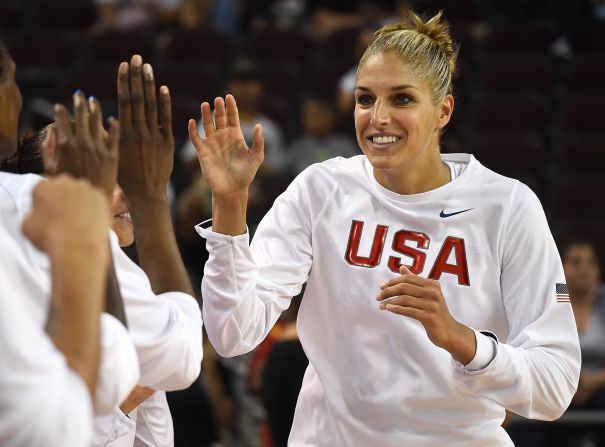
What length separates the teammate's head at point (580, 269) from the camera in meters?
6.22

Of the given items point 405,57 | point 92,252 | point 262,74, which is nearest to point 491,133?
point 262,74

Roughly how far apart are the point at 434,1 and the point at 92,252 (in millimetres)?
9859

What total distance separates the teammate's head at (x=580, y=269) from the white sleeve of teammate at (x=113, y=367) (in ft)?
15.4

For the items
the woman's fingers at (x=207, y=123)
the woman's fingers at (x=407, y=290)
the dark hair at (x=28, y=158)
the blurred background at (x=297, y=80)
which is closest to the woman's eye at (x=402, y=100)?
the woman's fingers at (x=207, y=123)

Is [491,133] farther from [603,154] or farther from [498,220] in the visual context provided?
[498,220]

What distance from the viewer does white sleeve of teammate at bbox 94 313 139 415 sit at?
71.5 inches

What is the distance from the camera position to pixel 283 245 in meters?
3.11

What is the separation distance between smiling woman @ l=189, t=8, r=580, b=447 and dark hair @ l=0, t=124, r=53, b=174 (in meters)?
0.40

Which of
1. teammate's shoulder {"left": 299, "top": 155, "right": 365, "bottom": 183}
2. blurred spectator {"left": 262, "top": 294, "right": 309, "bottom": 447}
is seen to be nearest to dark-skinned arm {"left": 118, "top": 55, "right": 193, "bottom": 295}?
teammate's shoulder {"left": 299, "top": 155, "right": 365, "bottom": 183}

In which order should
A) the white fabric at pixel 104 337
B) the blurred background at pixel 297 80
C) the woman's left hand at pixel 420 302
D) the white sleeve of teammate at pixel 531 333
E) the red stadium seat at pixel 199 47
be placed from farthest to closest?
the red stadium seat at pixel 199 47
the blurred background at pixel 297 80
the white sleeve of teammate at pixel 531 333
the woman's left hand at pixel 420 302
the white fabric at pixel 104 337

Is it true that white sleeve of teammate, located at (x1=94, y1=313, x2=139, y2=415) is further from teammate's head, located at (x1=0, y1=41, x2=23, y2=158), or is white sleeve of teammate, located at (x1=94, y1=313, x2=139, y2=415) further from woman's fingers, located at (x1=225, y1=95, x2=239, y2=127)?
woman's fingers, located at (x1=225, y1=95, x2=239, y2=127)

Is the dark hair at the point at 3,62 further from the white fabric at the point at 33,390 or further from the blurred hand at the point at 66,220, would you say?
the white fabric at the point at 33,390

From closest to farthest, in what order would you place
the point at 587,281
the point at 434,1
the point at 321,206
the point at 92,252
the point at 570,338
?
the point at 92,252 < the point at 570,338 < the point at 321,206 < the point at 587,281 < the point at 434,1

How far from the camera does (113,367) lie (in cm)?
183
